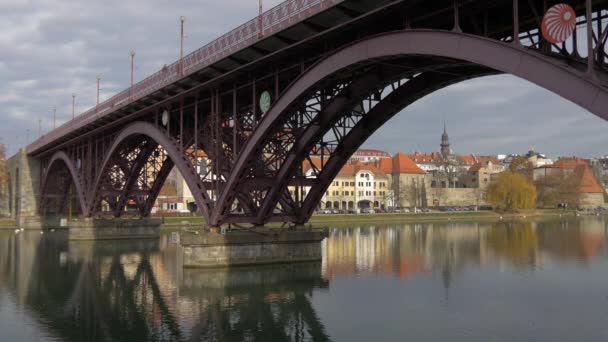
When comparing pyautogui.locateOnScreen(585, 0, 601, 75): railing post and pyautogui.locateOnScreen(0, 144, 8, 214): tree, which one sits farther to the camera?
pyautogui.locateOnScreen(0, 144, 8, 214): tree

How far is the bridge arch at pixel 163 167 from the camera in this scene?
35219 millimetres

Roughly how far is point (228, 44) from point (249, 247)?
35.3 feet

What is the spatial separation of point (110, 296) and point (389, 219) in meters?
71.7

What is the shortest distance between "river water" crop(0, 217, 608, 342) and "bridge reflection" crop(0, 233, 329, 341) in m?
0.07

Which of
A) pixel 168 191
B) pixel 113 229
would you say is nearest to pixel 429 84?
pixel 113 229

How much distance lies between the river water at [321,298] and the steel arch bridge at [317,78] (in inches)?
211

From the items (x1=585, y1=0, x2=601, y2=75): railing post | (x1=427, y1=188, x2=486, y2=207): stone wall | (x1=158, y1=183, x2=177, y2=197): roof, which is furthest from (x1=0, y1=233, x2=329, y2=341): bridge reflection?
(x1=427, y1=188, x2=486, y2=207): stone wall

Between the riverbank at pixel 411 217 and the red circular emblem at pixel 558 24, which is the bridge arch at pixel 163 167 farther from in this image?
the red circular emblem at pixel 558 24

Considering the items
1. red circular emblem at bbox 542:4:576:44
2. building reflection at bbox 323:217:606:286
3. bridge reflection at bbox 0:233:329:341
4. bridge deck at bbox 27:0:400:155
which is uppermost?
bridge deck at bbox 27:0:400:155

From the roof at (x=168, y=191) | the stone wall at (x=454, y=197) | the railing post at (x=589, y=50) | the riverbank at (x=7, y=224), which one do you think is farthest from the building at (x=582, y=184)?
the railing post at (x=589, y=50)

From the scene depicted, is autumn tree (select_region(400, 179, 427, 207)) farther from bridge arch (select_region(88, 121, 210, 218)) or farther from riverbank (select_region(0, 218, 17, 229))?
bridge arch (select_region(88, 121, 210, 218))

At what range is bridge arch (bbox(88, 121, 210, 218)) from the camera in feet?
116

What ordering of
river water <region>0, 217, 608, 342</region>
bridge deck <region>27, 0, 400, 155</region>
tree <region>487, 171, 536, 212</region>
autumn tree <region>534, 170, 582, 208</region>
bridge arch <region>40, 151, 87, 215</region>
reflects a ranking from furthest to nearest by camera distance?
1. autumn tree <region>534, 170, 582, 208</region>
2. tree <region>487, 171, 536, 212</region>
3. bridge arch <region>40, 151, 87, 215</region>
4. bridge deck <region>27, 0, 400, 155</region>
5. river water <region>0, 217, 608, 342</region>

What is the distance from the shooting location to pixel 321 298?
26844 mm
